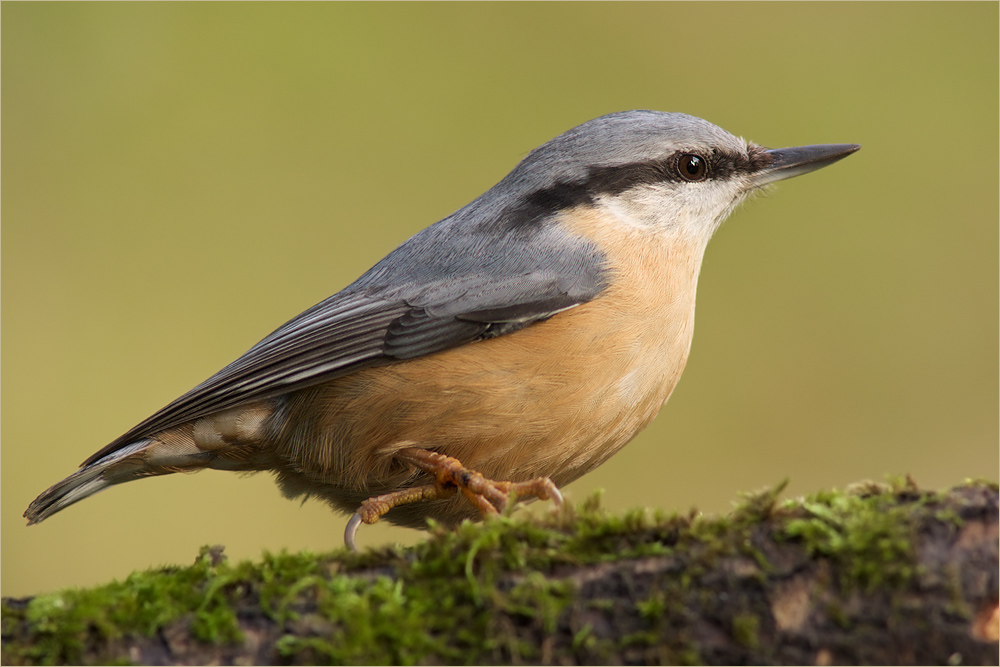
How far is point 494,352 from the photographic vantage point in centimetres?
323

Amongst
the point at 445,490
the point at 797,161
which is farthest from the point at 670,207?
the point at 445,490

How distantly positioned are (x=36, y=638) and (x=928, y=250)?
8.28 m

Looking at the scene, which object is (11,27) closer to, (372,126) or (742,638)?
(372,126)

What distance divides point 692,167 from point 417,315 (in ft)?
4.83

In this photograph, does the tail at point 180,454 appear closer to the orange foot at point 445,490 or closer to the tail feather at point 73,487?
the tail feather at point 73,487

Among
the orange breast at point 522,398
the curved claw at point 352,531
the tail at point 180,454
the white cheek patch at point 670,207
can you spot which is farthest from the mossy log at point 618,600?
the white cheek patch at point 670,207

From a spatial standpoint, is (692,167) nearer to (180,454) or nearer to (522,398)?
(522,398)

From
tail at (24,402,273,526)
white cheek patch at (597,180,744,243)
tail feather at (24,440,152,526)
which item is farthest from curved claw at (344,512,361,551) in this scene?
white cheek patch at (597,180,744,243)

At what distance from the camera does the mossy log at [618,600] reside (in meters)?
1.98

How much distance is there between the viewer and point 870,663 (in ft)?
6.40

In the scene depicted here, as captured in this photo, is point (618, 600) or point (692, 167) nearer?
point (618, 600)

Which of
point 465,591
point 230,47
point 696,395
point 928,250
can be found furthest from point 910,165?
point 465,591

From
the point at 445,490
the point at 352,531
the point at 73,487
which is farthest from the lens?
the point at 73,487

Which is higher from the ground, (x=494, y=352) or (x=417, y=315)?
(x=417, y=315)
